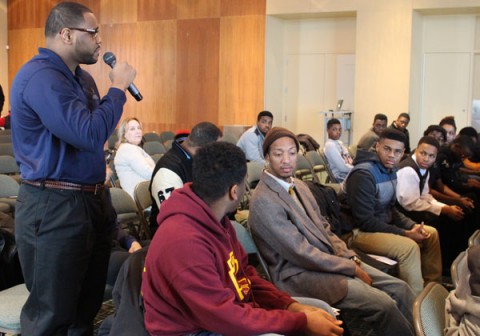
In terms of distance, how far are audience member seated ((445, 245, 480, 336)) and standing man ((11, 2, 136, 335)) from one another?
1.31 m

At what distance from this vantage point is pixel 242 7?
12.0 m

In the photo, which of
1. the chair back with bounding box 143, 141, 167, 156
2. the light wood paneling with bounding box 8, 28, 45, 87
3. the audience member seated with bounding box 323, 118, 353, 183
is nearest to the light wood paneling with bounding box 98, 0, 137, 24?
the light wood paneling with bounding box 8, 28, 45, 87

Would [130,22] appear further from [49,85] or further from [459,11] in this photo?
[49,85]

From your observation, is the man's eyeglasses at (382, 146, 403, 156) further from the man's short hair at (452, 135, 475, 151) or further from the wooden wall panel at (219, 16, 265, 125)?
the wooden wall panel at (219, 16, 265, 125)

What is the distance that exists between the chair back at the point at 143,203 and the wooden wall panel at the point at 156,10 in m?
9.23

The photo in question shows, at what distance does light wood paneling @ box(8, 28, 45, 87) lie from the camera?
46.8 feet

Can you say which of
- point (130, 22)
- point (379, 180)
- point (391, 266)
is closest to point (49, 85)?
point (391, 266)

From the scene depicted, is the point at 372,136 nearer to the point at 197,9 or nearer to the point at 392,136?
the point at 392,136

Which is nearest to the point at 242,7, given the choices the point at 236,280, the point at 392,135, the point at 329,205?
the point at 392,135

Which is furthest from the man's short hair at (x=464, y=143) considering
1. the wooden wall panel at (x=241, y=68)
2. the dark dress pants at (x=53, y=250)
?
the wooden wall panel at (x=241, y=68)

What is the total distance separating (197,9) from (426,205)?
355 inches

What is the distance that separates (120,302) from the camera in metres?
1.94

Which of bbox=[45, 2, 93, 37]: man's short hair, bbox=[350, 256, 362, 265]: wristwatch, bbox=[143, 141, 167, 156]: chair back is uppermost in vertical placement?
bbox=[45, 2, 93, 37]: man's short hair

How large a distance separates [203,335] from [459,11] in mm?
10167
